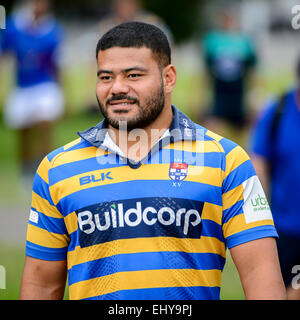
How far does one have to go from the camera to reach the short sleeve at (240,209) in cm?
340

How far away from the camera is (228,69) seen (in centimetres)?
1396

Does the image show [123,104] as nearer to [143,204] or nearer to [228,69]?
[143,204]

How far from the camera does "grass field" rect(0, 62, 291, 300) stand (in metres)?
6.87

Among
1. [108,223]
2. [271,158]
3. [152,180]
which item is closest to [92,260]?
[108,223]

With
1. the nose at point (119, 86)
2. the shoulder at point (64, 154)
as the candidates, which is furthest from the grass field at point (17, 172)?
the nose at point (119, 86)

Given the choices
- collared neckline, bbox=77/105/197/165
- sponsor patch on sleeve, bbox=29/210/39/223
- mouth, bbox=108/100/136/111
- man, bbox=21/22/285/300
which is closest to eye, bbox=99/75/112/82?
man, bbox=21/22/285/300

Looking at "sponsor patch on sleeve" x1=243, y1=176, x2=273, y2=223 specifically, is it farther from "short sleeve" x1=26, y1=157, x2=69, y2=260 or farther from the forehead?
"short sleeve" x1=26, y1=157, x2=69, y2=260

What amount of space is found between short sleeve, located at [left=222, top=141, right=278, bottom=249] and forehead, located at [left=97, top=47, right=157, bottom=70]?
586 mm

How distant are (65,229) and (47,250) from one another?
0.13 meters

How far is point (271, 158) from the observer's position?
564 cm

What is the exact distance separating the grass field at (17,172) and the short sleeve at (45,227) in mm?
2771

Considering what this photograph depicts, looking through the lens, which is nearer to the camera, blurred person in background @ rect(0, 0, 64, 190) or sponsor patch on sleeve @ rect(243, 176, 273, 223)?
sponsor patch on sleeve @ rect(243, 176, 273, 223)

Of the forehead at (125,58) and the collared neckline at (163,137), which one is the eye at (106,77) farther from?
the collared neckline at (163,137)

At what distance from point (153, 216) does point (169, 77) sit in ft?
2.31
